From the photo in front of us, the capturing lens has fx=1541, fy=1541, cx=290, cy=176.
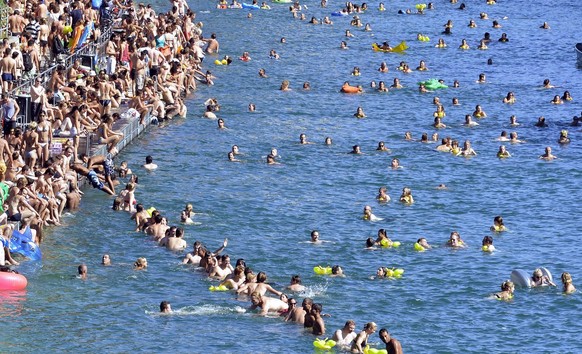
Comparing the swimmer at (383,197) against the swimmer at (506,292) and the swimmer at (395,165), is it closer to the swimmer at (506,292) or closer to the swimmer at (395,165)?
the swimmer at (395,165)

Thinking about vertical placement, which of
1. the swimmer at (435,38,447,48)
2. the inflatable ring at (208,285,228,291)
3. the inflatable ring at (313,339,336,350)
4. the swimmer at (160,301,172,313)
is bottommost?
the inflatable ring at (313,339,336,350)

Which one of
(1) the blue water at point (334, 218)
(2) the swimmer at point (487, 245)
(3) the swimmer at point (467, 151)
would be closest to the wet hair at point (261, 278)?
(1) the blue water at point (334, 218)

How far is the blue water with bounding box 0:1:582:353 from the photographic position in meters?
35.6

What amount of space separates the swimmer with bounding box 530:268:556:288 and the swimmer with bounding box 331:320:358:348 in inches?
283

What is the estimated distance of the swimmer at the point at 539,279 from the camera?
39438mm

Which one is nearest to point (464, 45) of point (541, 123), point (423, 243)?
point (541, 123)

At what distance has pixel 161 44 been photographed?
61.1 metres

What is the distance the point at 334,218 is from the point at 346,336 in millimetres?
11637

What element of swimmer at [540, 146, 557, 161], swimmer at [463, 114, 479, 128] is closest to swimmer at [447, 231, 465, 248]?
swimmer at [540, 146, 557, 161]

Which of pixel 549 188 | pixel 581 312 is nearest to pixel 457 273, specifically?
pixel 581 312

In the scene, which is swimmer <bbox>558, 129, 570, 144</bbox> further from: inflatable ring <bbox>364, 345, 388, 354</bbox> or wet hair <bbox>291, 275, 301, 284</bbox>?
inflatable ring <bbox>364, 345, 388, 354</bbox>

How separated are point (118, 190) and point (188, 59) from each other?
58.2 feet

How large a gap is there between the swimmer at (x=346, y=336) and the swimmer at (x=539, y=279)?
7.18 metres

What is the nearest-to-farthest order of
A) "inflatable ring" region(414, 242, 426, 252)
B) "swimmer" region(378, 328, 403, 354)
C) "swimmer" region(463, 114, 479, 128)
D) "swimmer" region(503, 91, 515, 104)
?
"swimmer" region(378, 328, 403, 354)
"inflatable ring" region(414, 242, 426, 252)
"swimmer" region(463, 114, 479, 128)
"swimmer" region(503, 91, 515, 104)
